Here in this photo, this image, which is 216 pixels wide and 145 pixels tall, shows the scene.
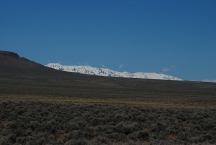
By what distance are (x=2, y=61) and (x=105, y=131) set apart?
159 metres

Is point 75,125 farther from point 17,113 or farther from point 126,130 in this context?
point 17,113

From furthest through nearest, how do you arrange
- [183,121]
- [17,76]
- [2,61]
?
[2,61]
[17,76]
[183,121]

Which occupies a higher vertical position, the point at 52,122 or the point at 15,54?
the point at 15,54

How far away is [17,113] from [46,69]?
152 meters

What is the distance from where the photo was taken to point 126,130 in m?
21.5

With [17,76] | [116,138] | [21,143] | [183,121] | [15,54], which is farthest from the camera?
[15,54]

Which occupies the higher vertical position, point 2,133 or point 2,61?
point 2,61

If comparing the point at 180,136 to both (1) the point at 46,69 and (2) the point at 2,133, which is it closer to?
(2) the point at 2,133

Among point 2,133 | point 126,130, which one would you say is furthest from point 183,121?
point 2,133

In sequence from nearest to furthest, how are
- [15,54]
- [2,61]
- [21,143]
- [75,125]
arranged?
1. [21,143]
2. [75,125]
3. [2,61]
4. [15,54]

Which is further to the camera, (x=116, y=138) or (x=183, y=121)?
(x=183, y=121)

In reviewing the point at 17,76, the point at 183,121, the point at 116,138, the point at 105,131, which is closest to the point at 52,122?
the point at 105,131

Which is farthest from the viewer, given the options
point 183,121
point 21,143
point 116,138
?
point 183,121

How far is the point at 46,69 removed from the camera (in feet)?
592
